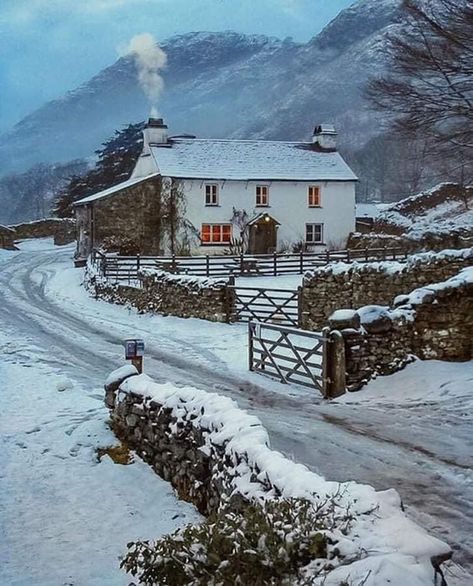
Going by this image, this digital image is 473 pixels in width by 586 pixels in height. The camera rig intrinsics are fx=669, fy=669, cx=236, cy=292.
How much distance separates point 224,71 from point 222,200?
394 feet

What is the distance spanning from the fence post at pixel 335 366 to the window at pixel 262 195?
29600 millimetres

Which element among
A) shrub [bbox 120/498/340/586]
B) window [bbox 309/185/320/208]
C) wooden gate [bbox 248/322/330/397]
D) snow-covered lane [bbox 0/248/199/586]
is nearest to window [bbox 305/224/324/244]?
window [bbox 309/185/320/208]

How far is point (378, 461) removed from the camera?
338 inches

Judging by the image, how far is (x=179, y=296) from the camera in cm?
2247

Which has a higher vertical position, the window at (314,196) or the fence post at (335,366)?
the window at (314,196)

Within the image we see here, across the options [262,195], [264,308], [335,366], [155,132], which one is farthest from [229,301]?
[155,132]

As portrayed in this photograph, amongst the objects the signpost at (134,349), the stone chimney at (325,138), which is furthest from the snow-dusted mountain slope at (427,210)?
the signpost at (134,349)

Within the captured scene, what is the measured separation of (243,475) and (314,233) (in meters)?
37.6

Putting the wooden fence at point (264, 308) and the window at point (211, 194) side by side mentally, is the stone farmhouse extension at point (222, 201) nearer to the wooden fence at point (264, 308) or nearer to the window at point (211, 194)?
the window at point (211, 194)

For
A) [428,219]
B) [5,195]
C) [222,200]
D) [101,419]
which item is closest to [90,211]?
[222,200]

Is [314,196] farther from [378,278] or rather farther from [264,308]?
[378,278]

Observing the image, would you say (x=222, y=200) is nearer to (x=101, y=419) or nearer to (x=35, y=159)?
(x=101, y=419)

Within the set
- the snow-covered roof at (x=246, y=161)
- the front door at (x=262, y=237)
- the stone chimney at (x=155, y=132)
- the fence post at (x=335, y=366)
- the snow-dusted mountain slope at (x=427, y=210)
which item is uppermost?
the stone chimney at (x=155, y=132)

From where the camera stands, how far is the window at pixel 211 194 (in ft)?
132
